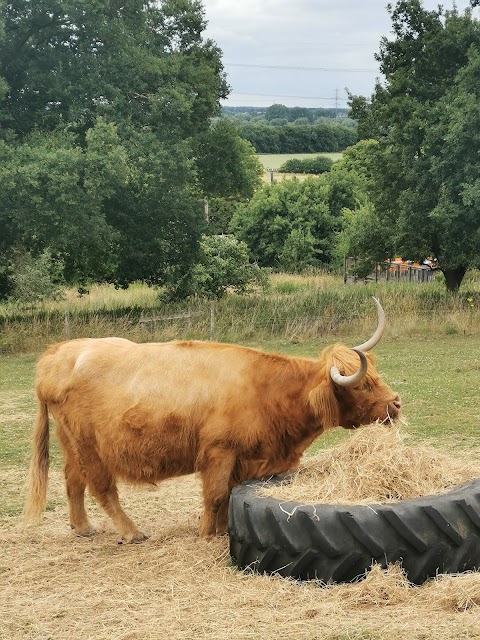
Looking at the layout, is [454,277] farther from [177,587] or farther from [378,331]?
[177,587]

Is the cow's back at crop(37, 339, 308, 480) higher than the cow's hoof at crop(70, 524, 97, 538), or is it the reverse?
the cow's back at crop(37, 339, 308, 480)

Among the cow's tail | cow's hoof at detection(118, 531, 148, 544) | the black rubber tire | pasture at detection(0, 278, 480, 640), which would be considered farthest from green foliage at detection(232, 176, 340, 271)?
the black rubber tire

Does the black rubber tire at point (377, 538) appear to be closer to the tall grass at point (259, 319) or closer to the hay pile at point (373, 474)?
the hay pile at point (373, 474)

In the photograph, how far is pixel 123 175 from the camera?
2277 centimetres

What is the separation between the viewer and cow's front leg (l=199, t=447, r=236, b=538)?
295 inches

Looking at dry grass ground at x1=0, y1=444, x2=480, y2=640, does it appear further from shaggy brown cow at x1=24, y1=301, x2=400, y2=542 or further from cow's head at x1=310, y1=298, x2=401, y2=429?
cow's head at x1=310, y1=298, x2=401, y2=429

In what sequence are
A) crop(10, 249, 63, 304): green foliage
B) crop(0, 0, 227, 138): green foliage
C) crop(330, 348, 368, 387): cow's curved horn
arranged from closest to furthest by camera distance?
1. crop(330, 348, 368, 387): cow's curved horn
2. crop(0, 0, 227, 138): green foliage
3. crop(10, 249, 63, 304): green foliage

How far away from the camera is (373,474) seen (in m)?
7.05

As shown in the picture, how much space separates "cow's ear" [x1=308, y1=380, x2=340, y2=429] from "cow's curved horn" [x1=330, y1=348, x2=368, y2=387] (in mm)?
118

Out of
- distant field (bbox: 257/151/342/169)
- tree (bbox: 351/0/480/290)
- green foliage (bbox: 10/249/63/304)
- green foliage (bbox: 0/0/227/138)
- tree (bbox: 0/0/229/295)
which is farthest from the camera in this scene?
distant field (bbox: 257/151/342/169)

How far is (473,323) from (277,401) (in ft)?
57.2

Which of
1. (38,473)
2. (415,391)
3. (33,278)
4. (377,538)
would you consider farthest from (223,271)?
(377,538)

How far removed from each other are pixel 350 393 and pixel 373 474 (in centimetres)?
82

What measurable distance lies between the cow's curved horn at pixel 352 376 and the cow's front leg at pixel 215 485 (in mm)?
1024
